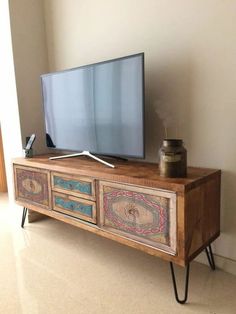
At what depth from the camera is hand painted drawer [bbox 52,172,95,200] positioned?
72.9 inches

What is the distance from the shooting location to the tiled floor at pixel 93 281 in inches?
58.6

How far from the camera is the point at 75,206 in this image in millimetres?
1992

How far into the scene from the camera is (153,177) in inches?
61.8

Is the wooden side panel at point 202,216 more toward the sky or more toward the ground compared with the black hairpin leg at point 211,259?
more toward the sky

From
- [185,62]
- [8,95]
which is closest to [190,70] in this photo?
[185,62]

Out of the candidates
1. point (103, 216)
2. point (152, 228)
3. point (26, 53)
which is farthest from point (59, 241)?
Answer: point (26, 53)

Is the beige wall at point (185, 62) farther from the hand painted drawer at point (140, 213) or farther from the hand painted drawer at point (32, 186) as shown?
the hand painted drawer at point (32, 186)

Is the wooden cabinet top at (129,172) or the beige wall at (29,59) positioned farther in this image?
the beige wall at (29,59)

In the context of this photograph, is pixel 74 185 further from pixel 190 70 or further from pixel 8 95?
pixel 8 95

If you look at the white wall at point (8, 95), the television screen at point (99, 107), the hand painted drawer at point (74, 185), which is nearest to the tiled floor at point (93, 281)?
the hand painted drawer at point (74, 185)

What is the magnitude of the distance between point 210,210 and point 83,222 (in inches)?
33.3

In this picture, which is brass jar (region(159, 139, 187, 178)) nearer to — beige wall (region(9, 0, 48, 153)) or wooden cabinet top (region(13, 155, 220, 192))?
wooden cabinet top (region(13, 155, 220, 192))

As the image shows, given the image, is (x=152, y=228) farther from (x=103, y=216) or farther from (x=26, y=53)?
(x=26, y=53)

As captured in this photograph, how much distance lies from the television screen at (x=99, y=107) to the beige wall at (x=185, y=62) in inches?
9.5
